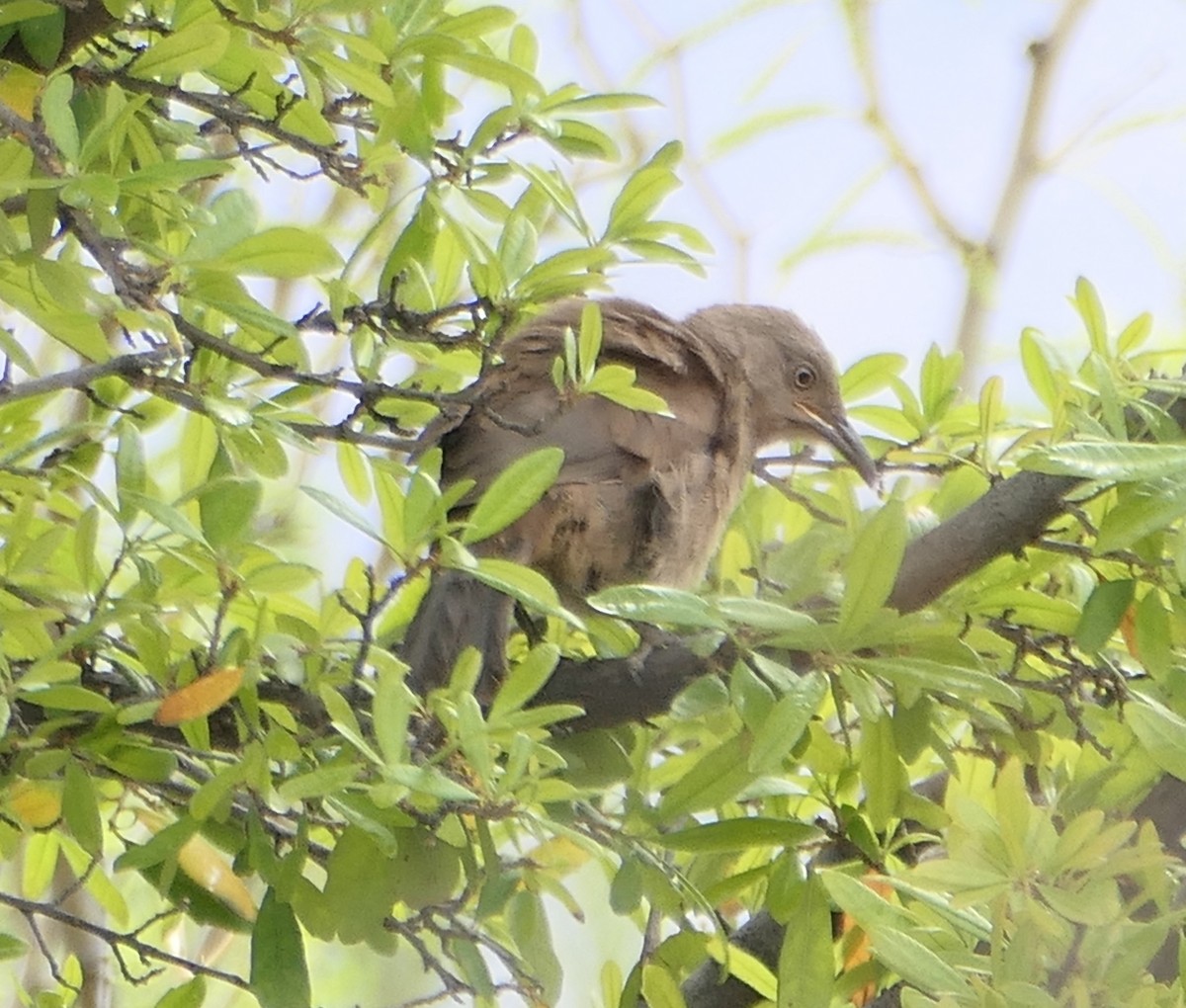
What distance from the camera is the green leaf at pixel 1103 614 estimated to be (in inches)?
64.7

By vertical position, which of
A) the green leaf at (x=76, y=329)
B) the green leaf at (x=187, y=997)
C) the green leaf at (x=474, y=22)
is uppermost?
the green leaf at (x=474, y=22)

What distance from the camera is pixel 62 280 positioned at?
1.52m

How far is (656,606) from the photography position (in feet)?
4.67

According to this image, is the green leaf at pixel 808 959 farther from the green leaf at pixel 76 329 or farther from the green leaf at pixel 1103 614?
the green leaf at pixel 76 329

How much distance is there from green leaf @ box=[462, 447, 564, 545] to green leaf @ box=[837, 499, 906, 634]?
0.96ft

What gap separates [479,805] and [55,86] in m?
0.75

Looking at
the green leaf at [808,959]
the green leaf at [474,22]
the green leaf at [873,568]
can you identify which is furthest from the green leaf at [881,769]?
the green leaf at [474,22]

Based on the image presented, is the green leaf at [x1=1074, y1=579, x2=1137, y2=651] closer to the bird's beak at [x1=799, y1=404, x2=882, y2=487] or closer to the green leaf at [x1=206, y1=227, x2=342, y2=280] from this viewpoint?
the bird's beak at [x1=799, y1=404, x2=882, y2=487]

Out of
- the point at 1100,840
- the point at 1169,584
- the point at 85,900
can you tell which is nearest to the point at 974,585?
the point at 1169,584

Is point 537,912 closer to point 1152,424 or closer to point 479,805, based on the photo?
point 479,805

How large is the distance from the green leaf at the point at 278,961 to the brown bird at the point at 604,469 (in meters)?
0.39

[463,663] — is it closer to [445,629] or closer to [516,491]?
[516,491]

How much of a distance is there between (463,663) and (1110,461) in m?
0.61

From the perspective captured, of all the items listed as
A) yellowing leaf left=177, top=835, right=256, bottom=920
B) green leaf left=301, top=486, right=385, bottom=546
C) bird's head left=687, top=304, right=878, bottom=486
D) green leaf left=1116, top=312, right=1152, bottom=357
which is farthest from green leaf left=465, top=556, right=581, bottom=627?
bird's head left=687, top=304, right=878, bottom=486
